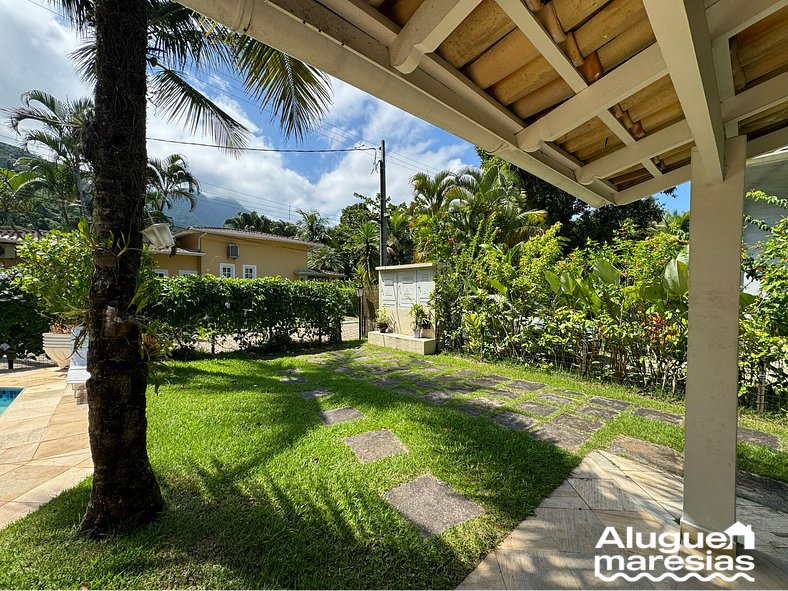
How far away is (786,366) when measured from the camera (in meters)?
3.83

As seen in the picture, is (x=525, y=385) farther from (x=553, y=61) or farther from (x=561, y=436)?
(x=553, y=61)

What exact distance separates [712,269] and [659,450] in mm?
2227

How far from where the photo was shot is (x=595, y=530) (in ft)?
A: 6.84

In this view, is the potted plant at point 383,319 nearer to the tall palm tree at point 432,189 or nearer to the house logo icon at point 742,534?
the tall palm tree at point 432,189

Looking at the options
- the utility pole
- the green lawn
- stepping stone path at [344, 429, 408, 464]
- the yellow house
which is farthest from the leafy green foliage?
the yellow house

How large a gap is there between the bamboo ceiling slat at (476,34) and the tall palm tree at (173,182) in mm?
22098

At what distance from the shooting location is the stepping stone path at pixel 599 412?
13.0 feet

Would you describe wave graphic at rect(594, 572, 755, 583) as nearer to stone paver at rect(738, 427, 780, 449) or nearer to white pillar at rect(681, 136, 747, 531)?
white pillar at rect(681, 136, 747, 531)

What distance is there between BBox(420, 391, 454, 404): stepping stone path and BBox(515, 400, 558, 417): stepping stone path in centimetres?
94

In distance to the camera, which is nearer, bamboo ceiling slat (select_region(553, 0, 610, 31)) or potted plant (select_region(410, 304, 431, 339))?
bamboo ceiling slat (select_region(553, 0, 610, 31))

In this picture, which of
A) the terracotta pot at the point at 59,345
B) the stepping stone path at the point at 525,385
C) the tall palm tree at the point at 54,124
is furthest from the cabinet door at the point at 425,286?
the tall palm tree at the point at 54,124

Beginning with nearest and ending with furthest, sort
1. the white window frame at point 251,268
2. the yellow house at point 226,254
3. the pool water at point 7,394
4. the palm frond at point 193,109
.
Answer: the pool water at point 7,394 < the palm frond at point 193,109 < the yellow house at point 226,254 < the white window frame at point 251,268

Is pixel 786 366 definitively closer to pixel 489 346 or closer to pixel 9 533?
pixel 489 346

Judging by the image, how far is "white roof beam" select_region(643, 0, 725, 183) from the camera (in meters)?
0.96
